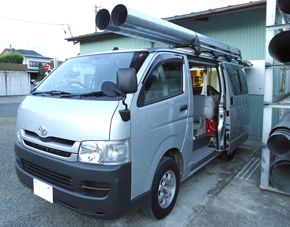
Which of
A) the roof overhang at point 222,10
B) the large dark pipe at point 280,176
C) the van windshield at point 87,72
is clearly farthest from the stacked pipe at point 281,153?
the roof overhang at point 222,10

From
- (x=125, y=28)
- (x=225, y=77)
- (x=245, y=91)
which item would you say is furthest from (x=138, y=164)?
(x=245, y=91)

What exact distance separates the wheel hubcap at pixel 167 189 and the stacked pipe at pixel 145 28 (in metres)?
1.74

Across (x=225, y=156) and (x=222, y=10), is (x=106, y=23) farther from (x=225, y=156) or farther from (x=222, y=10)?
(x=222, y=10)

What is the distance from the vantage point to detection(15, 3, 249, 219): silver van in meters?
2.15

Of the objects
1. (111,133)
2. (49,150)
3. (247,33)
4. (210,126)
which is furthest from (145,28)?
(247,33)

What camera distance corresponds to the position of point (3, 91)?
20.8 metres

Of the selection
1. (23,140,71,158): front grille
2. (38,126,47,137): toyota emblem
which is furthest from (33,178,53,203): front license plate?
(38,126,47,137): toyota emblem

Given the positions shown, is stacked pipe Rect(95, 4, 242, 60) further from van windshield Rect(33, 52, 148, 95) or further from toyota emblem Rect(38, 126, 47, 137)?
toyota emblem Rect(38, 126, 47, 137)

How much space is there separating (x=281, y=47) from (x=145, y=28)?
1.83 m

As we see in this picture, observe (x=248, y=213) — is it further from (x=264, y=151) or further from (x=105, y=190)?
(x=105, y=190)

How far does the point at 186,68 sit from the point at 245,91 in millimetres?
2852

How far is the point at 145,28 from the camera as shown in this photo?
2.86 m

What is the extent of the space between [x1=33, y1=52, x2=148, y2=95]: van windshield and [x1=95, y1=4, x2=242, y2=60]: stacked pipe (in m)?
0.31

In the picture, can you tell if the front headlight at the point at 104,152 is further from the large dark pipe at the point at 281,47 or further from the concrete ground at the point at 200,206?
the large dark pipe at the point at 281,47
